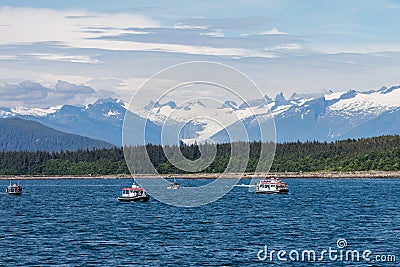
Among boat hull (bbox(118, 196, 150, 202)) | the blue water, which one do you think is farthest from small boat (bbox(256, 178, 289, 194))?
the blue water

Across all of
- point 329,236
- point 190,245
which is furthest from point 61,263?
point 329,236

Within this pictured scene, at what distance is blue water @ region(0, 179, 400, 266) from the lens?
7588 cm

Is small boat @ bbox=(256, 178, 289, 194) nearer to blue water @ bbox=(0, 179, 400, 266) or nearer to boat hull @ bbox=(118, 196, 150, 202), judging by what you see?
boat hull @ bbox=(118, 196, 150, 202)

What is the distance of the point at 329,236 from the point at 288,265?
20.2 meters

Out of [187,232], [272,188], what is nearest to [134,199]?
[272,188]

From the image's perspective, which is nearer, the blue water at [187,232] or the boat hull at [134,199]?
the blue water at [187,232]

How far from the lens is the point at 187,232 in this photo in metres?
95.6

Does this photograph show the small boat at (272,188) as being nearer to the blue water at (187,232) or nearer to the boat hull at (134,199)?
the boat hull at (134,199)

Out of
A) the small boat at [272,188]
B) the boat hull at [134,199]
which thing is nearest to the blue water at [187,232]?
the boat hull at [134,199]

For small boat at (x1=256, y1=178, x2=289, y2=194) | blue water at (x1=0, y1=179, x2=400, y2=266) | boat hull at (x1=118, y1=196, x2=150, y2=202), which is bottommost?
blue water at (x1=0, y1=179, x2=400, y2=266)

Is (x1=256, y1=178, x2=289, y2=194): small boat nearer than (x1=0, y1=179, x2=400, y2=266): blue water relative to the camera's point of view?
No

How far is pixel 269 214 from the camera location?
121250 millimetres

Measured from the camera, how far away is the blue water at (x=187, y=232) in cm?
7588

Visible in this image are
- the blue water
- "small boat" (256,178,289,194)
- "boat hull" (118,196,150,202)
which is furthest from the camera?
"small boat" (256,178,289,194)
